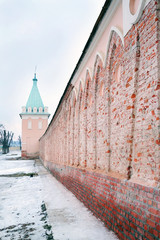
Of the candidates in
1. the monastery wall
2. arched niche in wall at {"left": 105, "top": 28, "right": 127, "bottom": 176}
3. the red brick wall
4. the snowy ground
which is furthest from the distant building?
arched niche in wall at {"left": 105, "top": 28, "right": 127, "bottom": 176}

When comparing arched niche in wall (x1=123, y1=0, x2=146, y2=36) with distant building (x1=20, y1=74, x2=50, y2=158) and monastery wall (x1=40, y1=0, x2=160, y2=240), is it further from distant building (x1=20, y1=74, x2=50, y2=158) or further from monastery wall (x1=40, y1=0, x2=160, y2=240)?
distant building (x1=20, y1=74, x2=50, y2=158)

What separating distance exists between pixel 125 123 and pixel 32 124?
119ft

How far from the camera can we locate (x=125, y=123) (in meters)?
4.11

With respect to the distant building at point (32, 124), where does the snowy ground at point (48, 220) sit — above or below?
below

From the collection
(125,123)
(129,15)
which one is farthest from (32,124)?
(129,15)

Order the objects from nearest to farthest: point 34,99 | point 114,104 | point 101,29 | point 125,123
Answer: point 125,123, point 114,104, point 101,29, point 34,99

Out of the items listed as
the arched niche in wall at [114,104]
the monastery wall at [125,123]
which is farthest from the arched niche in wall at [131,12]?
the arched niche in wall at [114,104]

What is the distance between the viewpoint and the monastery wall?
10.4 ft

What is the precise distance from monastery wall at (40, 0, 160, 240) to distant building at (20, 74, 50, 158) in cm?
3284

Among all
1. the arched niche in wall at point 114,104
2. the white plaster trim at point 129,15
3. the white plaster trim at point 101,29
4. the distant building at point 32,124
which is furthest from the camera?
the distant building at point 32,124

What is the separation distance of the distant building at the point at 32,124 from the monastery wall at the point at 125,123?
3284 cm

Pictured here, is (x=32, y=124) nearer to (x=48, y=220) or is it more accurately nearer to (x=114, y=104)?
(x=48, y=220)

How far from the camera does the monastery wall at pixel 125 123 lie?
318cm

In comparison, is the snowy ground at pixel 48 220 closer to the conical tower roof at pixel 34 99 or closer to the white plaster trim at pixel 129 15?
the white plaster trim at pixel 129 15
